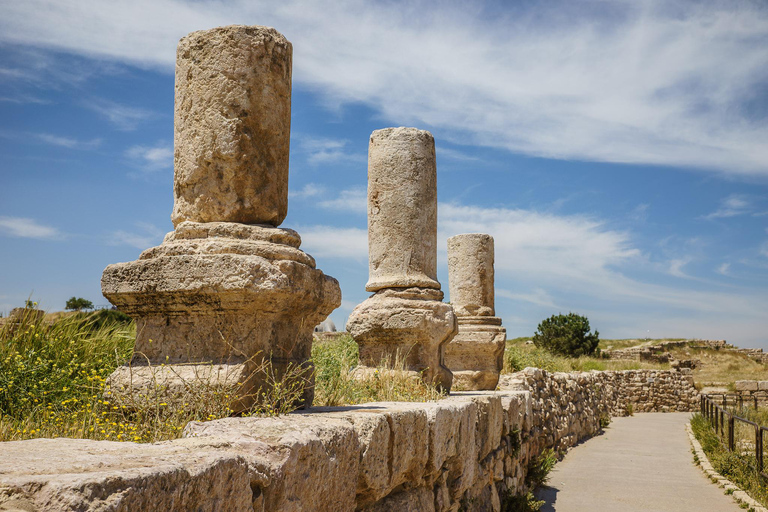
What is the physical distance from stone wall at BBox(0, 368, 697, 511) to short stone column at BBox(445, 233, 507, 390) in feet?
13.2

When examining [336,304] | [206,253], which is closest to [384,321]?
[336,304]

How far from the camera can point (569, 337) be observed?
112 ft

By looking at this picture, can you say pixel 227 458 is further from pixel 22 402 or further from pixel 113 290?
pixel 22 402

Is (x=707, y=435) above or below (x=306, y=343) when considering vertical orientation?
below

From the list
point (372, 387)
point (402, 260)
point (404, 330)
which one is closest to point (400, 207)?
point (402, 260)

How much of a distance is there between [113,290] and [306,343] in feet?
4.18

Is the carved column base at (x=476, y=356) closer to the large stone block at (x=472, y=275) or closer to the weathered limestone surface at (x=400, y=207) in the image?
the large stone block at (x=472, y=275)

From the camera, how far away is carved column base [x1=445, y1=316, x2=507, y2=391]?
35.4 ft

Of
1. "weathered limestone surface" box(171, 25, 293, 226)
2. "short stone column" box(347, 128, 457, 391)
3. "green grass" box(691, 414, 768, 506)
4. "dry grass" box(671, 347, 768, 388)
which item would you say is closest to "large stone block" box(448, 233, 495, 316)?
"short stone column" box(347, 128, 457, 391)

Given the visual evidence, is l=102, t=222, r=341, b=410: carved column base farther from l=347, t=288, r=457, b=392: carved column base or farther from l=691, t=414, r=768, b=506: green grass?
l=691, t=414, r=768, b=506: green grass

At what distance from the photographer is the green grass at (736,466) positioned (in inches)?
358

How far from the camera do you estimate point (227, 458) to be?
7.25ft

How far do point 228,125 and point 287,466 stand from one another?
8.09 ft

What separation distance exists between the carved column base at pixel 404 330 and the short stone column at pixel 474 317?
362cm
